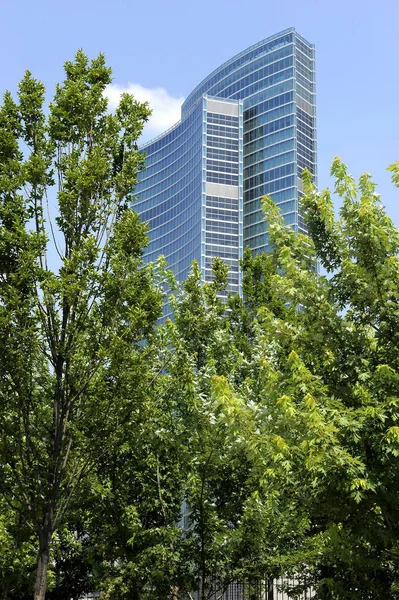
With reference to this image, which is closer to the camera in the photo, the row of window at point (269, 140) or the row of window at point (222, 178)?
the row of window at point (269, 140)

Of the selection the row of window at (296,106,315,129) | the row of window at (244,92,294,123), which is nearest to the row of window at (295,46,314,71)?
the row of window at (244,92,294,123)

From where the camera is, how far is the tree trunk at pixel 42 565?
1189 centimetres

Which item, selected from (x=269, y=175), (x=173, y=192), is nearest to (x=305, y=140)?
(x=269, y=175)

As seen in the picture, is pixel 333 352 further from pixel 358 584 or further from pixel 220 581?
pixel 220 581

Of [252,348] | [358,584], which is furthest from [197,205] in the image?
[358,584]

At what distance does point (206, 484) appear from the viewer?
16.3m

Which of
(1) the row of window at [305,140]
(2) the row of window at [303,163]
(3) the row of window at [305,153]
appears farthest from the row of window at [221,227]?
(1) the row of window at [305,140]

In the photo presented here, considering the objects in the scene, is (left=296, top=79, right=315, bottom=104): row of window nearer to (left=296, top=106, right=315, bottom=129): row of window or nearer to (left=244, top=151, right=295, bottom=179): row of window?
(left=296, top=106, right=315, bottom=129): row of window

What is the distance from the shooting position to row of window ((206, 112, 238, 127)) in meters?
137

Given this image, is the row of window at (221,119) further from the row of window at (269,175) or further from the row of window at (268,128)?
the row of window at (269,175)

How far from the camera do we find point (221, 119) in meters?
138

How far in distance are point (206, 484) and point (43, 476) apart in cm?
445

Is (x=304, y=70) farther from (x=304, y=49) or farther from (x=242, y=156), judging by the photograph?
(x=242, y=156)

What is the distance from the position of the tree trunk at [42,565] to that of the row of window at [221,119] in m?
129
